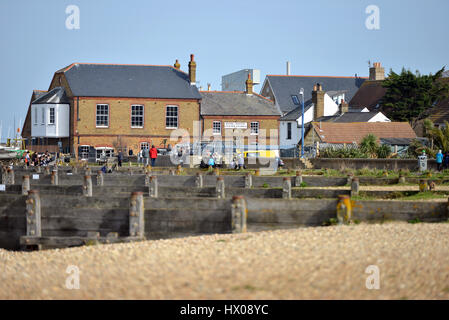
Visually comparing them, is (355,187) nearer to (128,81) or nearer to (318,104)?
(128,81)

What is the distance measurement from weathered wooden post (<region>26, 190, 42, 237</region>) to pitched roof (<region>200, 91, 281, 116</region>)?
48264 millimetres

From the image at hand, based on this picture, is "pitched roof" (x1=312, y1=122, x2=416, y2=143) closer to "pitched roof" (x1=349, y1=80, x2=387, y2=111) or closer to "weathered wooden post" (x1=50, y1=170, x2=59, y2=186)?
"pitched roof" (x1=349, y1=80, x2=387, y2=111)

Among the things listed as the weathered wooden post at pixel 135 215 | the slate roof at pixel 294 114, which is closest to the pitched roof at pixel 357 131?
the slate roof at pixel 294 114

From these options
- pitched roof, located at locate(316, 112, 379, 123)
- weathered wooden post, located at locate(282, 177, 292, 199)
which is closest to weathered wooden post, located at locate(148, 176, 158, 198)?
weathered wooden post, located at locate(282, 177, 292, 199)

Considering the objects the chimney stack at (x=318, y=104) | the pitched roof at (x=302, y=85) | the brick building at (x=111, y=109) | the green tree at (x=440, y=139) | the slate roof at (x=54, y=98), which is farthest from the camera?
the pitched roof at (x=302, y=85)

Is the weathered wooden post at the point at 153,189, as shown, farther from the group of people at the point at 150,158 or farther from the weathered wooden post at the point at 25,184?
the group of people at the point at 150,158

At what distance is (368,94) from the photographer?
81750 mm

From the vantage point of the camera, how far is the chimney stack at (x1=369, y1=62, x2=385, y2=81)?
86.6 m

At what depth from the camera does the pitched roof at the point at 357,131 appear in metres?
56.2

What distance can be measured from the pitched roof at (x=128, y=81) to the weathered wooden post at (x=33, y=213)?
149 feet

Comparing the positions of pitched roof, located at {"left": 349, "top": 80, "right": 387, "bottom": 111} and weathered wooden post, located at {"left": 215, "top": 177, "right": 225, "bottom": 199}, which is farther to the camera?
pitched roof, located at {"left": 349, "top": 80, "right": 387, "bottom": 111}

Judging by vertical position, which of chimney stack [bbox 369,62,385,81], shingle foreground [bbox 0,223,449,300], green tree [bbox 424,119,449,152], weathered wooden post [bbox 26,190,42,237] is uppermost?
chimney stack [bbox 369,62,385,81]

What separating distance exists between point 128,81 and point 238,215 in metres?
49.2
